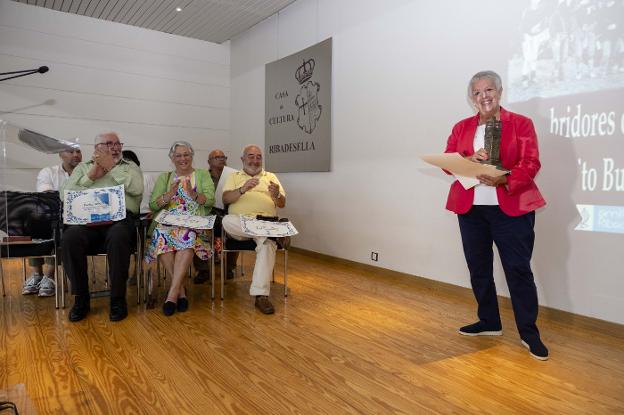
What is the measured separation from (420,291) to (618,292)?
4.89 feet

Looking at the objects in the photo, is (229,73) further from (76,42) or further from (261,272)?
(261,272)

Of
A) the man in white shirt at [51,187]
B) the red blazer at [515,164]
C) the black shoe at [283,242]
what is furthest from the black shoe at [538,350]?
the man in white shirt at [51,187]

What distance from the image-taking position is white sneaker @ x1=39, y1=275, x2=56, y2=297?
3562 mm

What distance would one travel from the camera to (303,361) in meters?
2.30

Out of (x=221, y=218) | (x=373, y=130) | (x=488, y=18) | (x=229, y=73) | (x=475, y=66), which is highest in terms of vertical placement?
(x=229, y=73)

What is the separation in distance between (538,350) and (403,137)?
89.6 inches

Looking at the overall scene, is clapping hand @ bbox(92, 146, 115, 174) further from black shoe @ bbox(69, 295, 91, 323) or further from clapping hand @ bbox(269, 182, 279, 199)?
clapping hand @ bbox(269, 182, 279, 199)

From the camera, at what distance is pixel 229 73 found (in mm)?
7137

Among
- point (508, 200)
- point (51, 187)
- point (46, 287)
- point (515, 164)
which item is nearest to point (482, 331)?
point (508, 200)

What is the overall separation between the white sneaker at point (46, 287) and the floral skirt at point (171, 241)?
94 cm

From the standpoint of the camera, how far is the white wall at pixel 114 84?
18.3 ft

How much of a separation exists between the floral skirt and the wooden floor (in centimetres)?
42

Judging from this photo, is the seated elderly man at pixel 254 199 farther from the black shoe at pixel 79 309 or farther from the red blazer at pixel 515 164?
the red blazer at pixel 515 164

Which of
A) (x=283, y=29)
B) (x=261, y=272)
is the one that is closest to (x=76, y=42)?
(x=283, y=29)
